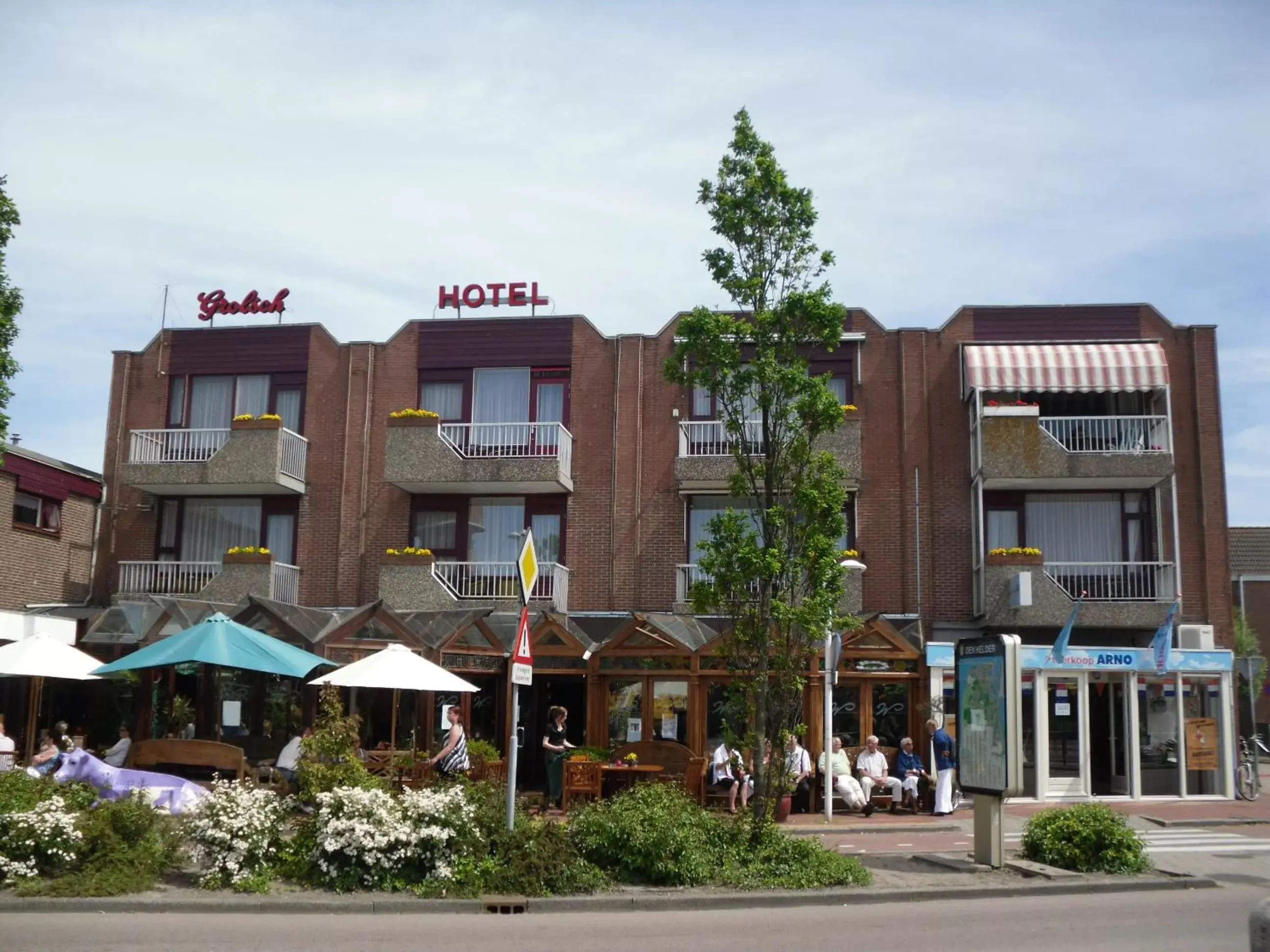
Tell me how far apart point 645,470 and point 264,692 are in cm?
899

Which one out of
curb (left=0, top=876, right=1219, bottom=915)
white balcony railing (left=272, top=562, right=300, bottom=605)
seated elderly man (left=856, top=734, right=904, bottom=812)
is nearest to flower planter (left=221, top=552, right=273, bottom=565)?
white balcony railing (left=272, top=562, right=300, bottom=605)

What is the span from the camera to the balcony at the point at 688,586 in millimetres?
24625

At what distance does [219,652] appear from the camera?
56.1 ft

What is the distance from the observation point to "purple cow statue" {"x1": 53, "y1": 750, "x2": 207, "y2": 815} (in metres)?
13.6

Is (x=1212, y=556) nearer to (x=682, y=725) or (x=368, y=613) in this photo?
(x=682, y=725)

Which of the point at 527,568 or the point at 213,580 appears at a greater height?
the point at 213,580

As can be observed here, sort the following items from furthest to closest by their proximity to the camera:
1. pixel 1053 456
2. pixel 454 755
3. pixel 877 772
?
pixel 1053 456 → pixel 877 772 → pixel 454 755

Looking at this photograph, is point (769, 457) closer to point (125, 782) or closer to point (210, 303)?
point (125, 782)

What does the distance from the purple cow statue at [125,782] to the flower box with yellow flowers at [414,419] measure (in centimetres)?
1190

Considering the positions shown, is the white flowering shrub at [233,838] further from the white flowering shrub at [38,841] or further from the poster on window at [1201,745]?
the poster on window at [1201,745]

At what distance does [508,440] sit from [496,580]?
10.3 feet

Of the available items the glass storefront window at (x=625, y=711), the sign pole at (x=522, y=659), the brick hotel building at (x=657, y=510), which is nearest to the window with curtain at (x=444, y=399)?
the brick hotel building at (x=657, y=510)

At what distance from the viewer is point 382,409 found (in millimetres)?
27734

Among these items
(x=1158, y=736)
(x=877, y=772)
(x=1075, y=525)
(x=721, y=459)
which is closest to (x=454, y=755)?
(x=877, y=772)
